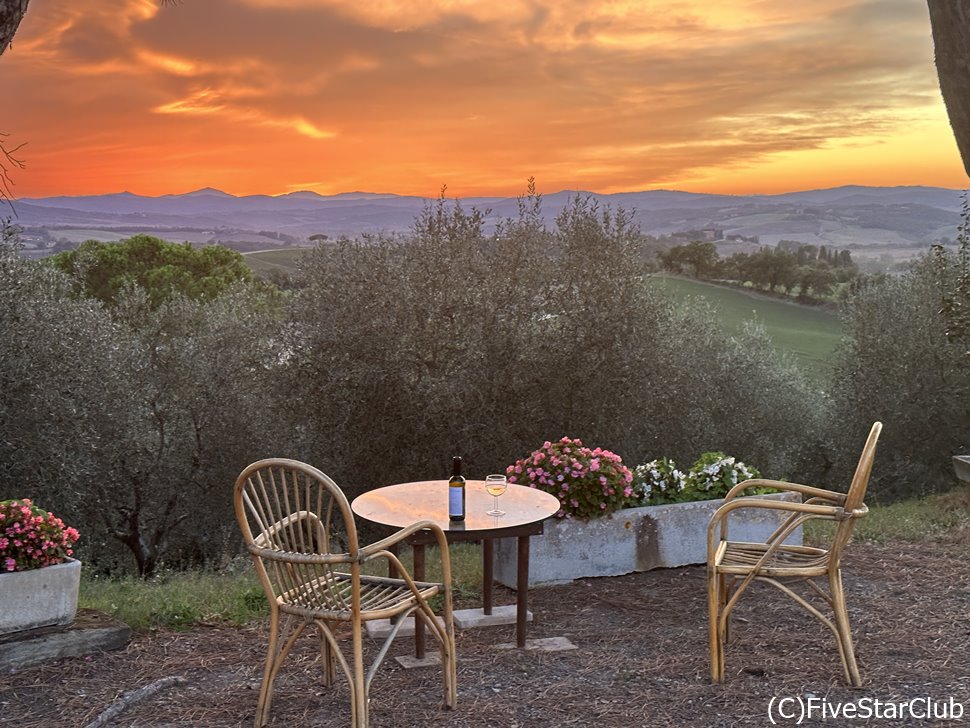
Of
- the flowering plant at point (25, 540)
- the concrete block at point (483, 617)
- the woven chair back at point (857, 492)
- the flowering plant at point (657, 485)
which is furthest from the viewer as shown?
the flowering plant at point (657, 485)

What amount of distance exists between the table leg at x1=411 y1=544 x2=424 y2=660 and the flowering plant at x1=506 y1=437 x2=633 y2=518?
155 centimetres

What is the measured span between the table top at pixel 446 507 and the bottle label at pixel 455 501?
5 cm

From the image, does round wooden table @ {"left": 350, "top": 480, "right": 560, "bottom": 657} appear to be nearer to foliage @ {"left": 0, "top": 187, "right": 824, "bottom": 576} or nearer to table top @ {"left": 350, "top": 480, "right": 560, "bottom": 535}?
table top @ {"left": 350, "top": 480, "right": 560, "bottom": 535}

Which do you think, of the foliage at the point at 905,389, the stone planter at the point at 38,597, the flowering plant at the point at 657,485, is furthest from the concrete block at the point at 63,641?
the foliage at the point at 905,389

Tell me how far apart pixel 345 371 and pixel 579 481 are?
20.7 ft

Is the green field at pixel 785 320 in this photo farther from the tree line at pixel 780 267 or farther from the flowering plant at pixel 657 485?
the flowering plant at pixel 657 485

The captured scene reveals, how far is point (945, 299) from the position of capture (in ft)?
37.8

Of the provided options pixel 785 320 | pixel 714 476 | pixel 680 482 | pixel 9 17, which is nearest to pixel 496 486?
pixel 680 482

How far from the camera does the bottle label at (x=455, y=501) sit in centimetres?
431

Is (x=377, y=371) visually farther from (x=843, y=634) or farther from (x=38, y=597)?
(x=843, y=634)

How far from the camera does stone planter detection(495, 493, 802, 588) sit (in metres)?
5.79

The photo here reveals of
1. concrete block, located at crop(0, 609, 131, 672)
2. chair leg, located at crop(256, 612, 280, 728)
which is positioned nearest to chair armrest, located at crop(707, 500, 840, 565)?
chair leg, located at crop(256, 612, 280, 728)

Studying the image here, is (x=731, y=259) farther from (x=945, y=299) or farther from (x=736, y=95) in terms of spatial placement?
(x=945, y=299)

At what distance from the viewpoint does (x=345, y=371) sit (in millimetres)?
11609
